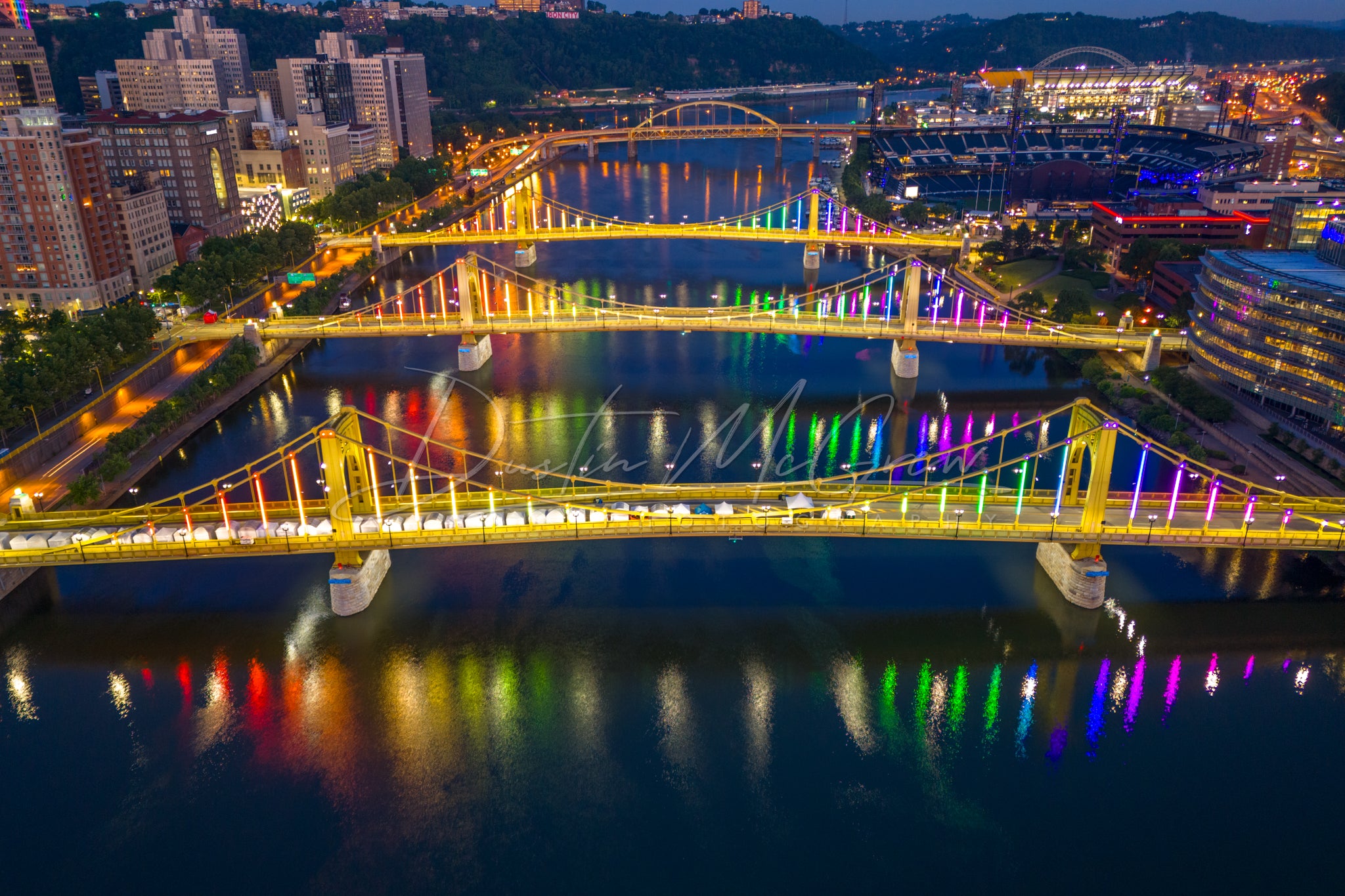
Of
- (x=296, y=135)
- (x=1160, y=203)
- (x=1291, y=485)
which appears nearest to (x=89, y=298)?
(x=296, y=135)

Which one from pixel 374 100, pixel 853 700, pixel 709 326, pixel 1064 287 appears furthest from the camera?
pixel 374 100

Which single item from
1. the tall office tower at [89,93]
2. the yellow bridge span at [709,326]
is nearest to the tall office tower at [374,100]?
the tall office tower at [89,93]

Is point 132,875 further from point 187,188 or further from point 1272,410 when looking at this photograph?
point 187,188

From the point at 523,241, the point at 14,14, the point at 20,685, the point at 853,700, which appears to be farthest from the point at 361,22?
the point at 853,700

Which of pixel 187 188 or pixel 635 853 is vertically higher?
pixel 187 188

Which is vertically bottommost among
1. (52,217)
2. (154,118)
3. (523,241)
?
(523,241)

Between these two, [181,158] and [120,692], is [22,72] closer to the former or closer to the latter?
[181,158]

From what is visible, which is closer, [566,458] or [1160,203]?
[566,458]

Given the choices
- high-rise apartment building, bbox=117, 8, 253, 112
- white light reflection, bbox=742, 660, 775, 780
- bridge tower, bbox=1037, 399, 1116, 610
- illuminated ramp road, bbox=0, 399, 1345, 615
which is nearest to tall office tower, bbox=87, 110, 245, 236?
high-rise apartment building, bbox=117, 8, 253, 112
